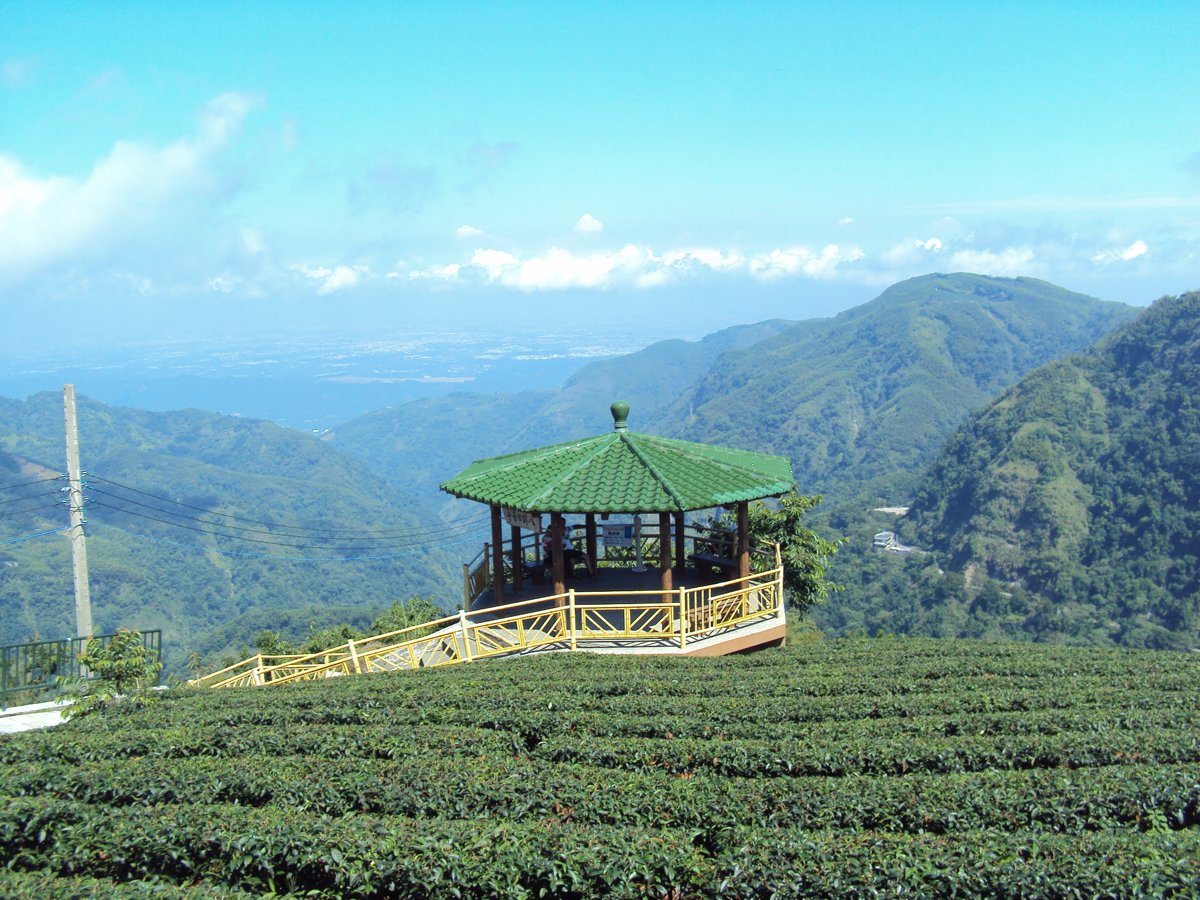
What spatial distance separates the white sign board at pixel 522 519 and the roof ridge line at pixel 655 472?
2098 millimetres

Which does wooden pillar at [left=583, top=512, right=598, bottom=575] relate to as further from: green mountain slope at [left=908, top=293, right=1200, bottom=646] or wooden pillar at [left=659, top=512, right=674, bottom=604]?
green mountain slope at [left=908, top=293, right=1200, bottom=646]

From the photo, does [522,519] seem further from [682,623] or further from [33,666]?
[33,666]

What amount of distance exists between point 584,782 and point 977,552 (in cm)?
12115

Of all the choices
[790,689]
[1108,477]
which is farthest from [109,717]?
[1108,477]

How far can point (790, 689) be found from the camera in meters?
12.3

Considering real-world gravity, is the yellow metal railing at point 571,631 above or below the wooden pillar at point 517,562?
below

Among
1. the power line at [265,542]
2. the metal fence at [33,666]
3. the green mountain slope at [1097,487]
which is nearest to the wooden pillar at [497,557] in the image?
the metal fence at [33,666]

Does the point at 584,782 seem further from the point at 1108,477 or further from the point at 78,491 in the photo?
the point at 1108,477

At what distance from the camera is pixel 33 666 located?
1636 centimetres

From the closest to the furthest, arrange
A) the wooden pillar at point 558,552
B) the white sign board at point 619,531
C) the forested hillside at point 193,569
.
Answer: the wooden pillar at point 558,552 → the white sign board at point 619,531 → the forested hillside at point 193,569

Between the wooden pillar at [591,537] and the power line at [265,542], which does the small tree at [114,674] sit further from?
the power line at [265,542]

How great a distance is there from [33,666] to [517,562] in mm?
8687

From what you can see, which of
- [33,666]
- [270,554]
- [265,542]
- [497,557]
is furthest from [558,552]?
[265,542]

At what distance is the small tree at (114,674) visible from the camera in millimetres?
12195
